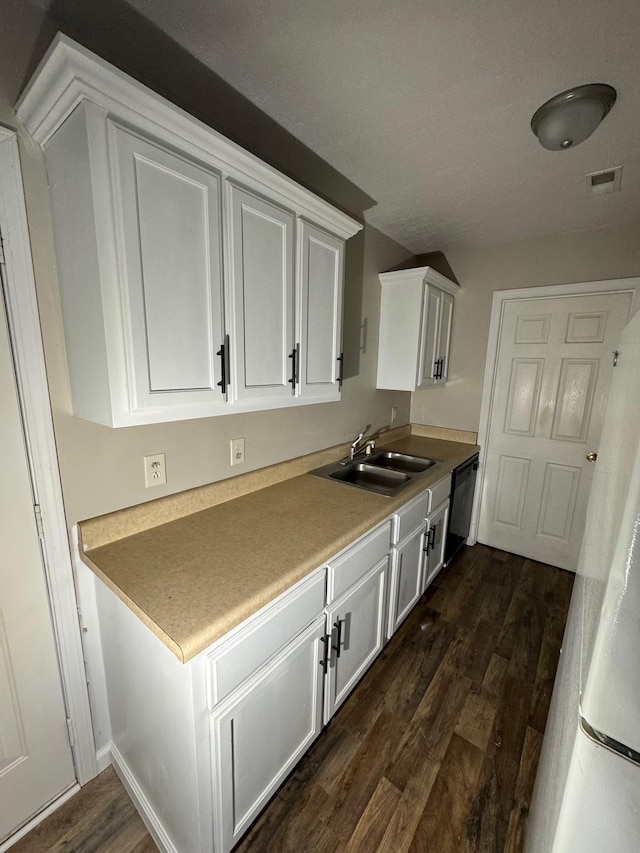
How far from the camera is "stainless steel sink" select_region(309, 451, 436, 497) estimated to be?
2090mm

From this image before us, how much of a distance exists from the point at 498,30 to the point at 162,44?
950mm

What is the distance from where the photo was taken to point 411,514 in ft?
6.06

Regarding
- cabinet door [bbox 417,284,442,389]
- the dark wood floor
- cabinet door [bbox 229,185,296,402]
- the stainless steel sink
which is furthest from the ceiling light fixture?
the dark wood floor

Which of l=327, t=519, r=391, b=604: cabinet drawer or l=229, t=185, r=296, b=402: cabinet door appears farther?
l=327, t=519, r=391, b=604: cabinet drawer

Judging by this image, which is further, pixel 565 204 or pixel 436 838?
pixel 565 204

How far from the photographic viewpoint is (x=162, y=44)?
1039 mm

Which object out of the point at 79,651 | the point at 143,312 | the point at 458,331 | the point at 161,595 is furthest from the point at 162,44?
the point at 458,331

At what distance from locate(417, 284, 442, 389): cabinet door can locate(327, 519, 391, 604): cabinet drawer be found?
126 cm

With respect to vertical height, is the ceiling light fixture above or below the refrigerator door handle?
→ above

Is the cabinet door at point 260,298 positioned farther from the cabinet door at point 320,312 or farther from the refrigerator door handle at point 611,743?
the refrigerator door handle at point 611,743

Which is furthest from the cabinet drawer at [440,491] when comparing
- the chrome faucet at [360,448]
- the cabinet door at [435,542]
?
the chrome faucet at [360,448]

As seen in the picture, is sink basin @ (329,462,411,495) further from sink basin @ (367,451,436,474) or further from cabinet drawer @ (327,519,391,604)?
cabinet drawer @ (327,519,391,604)

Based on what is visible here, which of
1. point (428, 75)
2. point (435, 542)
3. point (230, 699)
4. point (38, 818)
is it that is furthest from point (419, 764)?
point (428, 75)

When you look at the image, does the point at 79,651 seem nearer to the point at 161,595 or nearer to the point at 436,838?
the point at 161,595
